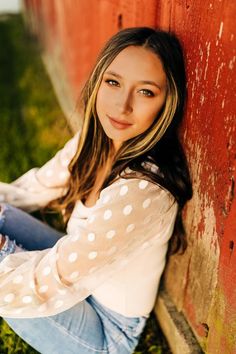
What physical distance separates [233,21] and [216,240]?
81cm

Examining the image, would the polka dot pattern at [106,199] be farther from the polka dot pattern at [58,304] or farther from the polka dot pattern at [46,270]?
the polka dot pattern at [58,304]

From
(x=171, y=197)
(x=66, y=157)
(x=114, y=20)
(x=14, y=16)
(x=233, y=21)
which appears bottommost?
(x=14, y=16)

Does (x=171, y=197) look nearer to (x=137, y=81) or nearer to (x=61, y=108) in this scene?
(x=137, y=81)

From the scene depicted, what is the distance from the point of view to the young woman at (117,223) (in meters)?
1.89

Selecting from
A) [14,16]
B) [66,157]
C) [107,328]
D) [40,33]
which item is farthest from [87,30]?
[14,16]

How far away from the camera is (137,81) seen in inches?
73.6

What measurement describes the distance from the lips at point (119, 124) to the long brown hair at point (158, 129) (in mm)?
99

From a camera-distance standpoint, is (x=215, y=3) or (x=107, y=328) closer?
(x=215, y=3)

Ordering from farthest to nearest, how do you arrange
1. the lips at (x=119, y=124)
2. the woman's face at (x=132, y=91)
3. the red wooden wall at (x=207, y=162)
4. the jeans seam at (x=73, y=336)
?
the jeans seam at (x=73, y=336) < the lips at (x=119, y=124) < the woman's face at (x=132, y=91) < the red wooden wall at (x=207, y=162)

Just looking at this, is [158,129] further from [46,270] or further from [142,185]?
[46,270]

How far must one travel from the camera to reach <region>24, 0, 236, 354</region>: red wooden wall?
1.59 metres

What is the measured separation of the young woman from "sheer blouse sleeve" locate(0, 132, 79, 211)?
28 centimetres

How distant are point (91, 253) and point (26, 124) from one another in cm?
276

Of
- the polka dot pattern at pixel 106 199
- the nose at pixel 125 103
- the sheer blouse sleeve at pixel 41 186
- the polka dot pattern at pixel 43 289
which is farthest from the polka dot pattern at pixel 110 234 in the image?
the sheer blouse sleeve at pixel 41 186
